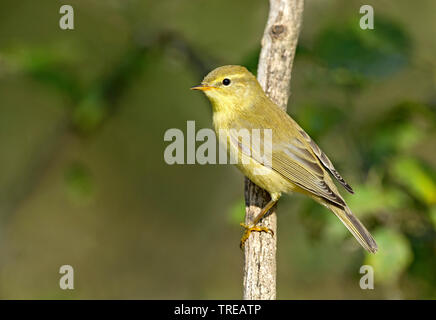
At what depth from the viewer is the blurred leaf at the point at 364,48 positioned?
4500 millimetres

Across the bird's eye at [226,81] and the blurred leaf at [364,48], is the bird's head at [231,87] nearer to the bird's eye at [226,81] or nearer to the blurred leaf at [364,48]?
the bird's eye at [226,81]

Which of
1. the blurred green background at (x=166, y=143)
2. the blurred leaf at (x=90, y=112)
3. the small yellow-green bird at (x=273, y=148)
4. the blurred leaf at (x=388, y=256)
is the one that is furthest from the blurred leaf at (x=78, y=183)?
the blurred leaf at (x=388, y=256)

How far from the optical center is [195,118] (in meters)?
7.65

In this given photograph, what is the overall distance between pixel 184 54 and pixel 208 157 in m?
0.99

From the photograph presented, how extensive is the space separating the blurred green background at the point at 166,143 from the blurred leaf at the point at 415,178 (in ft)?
0.04

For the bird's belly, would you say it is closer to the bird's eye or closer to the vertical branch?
the vertical branch

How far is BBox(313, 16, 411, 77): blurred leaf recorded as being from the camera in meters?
4.50

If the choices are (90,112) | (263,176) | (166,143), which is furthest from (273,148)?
(166,143)

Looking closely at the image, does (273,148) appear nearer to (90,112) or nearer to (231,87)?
(231,87)

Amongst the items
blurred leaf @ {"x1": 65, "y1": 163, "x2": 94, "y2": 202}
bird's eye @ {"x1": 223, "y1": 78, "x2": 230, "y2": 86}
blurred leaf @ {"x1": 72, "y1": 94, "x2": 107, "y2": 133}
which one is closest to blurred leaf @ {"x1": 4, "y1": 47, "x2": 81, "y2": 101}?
blurred leaf @ {"x1": 72, "y1": 94, "x2": 107, "y2": 133}

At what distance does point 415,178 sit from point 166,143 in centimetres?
432

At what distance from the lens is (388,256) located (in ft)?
13.7

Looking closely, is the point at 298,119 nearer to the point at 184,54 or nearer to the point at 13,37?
the point at 184,54

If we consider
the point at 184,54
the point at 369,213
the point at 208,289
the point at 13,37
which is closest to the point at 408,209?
the point at 369,213
